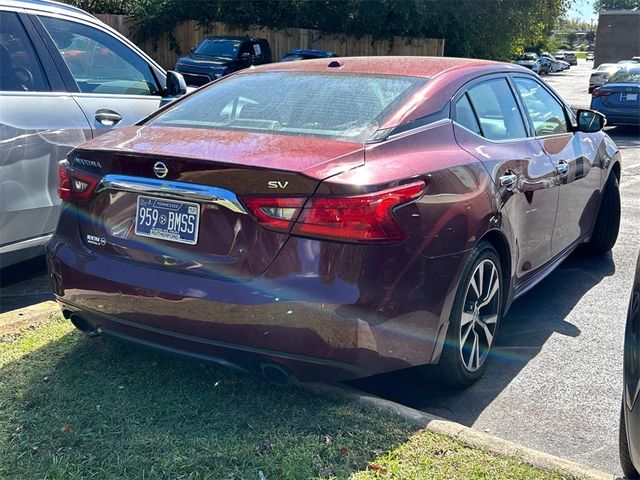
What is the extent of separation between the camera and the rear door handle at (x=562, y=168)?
4.43 meters

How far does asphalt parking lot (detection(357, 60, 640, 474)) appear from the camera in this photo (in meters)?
3.22

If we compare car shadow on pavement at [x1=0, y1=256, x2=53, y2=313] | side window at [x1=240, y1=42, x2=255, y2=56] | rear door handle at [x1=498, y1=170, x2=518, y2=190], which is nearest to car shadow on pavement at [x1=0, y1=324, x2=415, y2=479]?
car shadow on pavement at [x1=0, y1=256, x2=53, y2=313]

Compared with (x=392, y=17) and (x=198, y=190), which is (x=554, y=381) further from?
(x=392, y=17)

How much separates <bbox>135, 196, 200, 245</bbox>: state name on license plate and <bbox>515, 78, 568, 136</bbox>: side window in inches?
101

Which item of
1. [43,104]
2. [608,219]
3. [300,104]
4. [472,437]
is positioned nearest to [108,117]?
[43,104]

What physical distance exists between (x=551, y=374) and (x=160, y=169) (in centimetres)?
239

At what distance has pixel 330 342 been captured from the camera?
2.78 meters

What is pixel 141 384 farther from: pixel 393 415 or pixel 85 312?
pixel 393 415

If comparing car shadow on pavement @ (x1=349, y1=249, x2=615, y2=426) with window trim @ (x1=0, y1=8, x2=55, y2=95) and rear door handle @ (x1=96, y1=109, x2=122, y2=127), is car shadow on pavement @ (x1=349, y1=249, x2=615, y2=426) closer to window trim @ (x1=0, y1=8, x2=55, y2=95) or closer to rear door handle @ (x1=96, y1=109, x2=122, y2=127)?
rear door handle @ (x1=96, y1=109, x2=122, y2=127)

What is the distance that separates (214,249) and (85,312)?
0.83 metres

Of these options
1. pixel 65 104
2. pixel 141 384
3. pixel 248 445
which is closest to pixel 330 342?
pixel 248 445

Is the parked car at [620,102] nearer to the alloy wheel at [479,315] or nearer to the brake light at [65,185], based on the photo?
the alloy wheel at [479,315]

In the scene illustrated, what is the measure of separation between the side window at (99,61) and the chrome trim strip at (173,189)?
2.11 metres

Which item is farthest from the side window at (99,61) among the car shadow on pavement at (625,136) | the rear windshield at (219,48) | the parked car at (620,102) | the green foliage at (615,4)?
the green foliage at (615,4)
